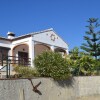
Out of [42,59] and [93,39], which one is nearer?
[42,59]

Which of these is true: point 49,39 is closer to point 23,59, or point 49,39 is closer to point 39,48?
point 39,48

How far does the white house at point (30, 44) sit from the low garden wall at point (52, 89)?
575 centimetres

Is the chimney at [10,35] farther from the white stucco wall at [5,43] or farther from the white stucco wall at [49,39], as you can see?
the white stucco wall at [49,39]

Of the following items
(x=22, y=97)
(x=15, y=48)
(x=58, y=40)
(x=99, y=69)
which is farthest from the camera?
(x=58, y=40)

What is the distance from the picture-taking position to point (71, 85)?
14.7m

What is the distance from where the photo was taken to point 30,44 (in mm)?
21328

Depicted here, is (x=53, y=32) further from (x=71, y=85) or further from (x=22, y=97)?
(x=22, y=97)

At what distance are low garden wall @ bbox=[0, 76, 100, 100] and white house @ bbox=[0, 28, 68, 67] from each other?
18.9ft

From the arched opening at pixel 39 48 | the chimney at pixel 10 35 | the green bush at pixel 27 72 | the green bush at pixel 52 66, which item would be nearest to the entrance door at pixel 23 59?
the chimney at pixel 10 35

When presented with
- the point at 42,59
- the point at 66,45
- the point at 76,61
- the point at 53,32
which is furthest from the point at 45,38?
the point at 42,59

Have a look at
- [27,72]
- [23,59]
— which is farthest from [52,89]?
[23,59]

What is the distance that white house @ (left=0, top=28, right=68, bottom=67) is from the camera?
21.5 meters

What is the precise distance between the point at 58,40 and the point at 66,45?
1443 mm

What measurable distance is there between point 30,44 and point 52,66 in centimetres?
808
